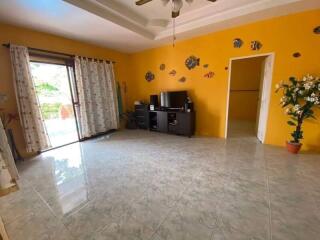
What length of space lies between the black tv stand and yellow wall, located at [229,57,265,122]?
10.2 ft

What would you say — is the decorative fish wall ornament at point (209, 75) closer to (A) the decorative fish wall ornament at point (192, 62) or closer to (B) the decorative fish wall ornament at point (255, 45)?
(A) the decorative fish wall ornament at point (192, 62)

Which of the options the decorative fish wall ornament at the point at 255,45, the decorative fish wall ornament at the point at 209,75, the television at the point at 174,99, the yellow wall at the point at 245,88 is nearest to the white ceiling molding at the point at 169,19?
the decorative fish wall ornament at the point at 255,45

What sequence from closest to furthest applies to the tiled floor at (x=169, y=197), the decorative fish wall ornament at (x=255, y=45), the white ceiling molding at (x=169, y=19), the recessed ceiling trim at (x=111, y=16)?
the tiled floor at (x=169, y=197) → the recessed ceiling trim at (x=111, y=16) → the white ceiling molding at (x=169, y=19) → the decorative fish wall ornament at (x=255, y=45)

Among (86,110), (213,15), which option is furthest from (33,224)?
(213,15)

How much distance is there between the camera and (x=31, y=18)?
2.65 meters

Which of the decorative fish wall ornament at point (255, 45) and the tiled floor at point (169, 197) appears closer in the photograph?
the tiled floor at point (169, 197)

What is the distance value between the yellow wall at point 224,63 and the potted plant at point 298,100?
0.21 meters

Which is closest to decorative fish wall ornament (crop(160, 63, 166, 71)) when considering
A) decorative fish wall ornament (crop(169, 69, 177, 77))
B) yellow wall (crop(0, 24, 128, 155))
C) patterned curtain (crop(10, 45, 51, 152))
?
decorative fish wall ornament (crop(169, 69, 177, 77))

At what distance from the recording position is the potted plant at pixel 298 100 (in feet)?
8.59

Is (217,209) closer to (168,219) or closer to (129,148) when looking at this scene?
(168,219)

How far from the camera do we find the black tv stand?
404 cm

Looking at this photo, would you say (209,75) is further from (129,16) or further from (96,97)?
(96,97)

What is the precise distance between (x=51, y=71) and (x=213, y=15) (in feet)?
12.3

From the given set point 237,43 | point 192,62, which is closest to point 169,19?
point 192,62
